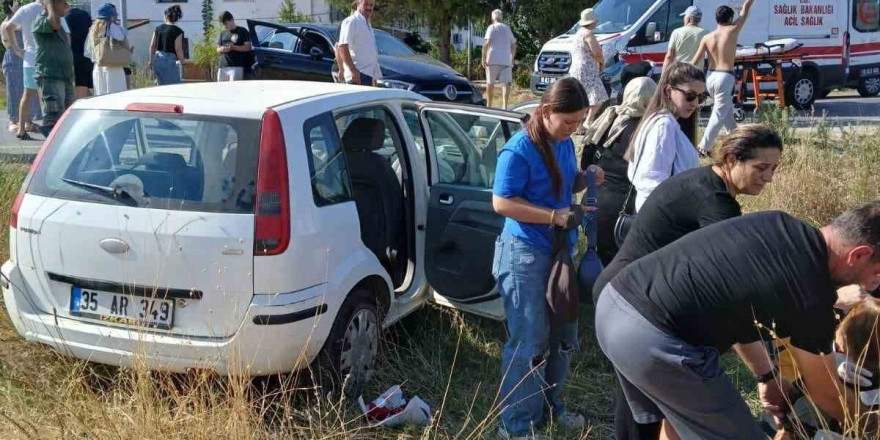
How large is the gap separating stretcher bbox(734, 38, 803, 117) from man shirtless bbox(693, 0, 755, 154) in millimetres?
4223

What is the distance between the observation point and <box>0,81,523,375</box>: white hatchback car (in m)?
3.86

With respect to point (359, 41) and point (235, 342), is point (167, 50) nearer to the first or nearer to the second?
point (359, 41)

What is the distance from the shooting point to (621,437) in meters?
3.66

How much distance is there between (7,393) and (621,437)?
9.03 ft

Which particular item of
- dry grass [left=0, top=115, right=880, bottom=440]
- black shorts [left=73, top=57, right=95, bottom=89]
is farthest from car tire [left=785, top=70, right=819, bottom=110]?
dry grass [left=0, top=115, right=880, bottom=440]

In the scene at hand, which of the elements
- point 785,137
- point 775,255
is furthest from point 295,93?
point 785,137

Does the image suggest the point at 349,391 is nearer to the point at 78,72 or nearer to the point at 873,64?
the point at 78,72

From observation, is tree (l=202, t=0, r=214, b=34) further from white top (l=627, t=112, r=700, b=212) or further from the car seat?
white top (l=627, t=112, r=700, b=212)

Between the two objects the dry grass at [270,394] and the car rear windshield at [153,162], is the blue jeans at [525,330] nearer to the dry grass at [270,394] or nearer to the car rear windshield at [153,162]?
the dry grass at [270,394]

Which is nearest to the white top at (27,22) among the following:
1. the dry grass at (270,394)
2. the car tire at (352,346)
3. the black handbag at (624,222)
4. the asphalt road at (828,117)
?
the asphalt road at (828,117)

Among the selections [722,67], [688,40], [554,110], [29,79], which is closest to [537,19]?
[688,40]

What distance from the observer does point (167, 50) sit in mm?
12430

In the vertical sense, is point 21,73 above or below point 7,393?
above

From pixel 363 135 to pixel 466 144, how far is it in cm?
71
